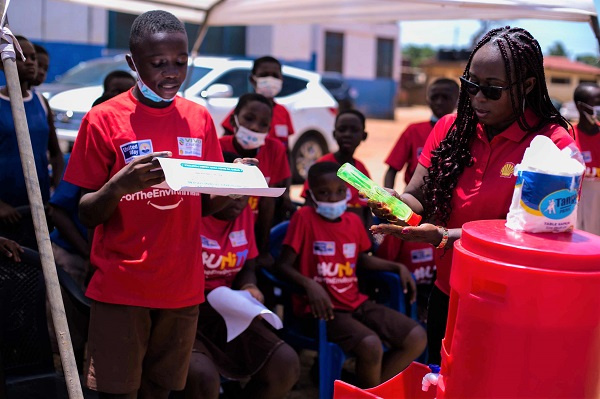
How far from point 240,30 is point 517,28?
17.2 m

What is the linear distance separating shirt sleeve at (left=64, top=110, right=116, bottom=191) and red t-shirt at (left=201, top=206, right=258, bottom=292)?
1092 millimetres

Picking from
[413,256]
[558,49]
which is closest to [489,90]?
[413,256]

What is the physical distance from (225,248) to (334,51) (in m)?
20.2

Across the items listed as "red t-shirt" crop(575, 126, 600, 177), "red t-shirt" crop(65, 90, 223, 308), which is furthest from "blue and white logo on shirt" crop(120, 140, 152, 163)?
"red t-shirt" crop(575, 126, 600, 177)

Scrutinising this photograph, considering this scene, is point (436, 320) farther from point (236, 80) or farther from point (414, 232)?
point (236, 80)

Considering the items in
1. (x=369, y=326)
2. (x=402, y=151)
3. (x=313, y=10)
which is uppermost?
(x=313, y=10)

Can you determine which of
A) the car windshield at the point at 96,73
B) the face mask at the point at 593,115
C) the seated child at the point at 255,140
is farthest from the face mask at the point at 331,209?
the car windshield at the point at 96,73

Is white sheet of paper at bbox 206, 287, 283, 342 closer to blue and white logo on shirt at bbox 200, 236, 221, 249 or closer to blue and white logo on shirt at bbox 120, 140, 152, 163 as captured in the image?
blue and white logo on shirt at bbox 200, 236, 221, 249

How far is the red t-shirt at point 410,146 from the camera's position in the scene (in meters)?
4.76

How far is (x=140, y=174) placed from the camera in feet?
6.72

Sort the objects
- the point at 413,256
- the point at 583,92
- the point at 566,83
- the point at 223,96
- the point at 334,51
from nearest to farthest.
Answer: the point at 413,256 < the point at 583,92 < the point at 223,96 < the point at 334,51 < the point at 566,83

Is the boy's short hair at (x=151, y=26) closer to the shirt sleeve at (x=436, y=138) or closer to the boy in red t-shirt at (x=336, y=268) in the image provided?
the shirt sleeve at (x=436, y=138)

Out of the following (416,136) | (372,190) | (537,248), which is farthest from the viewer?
(416,136)

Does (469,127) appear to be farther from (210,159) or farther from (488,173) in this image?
(210,159)
